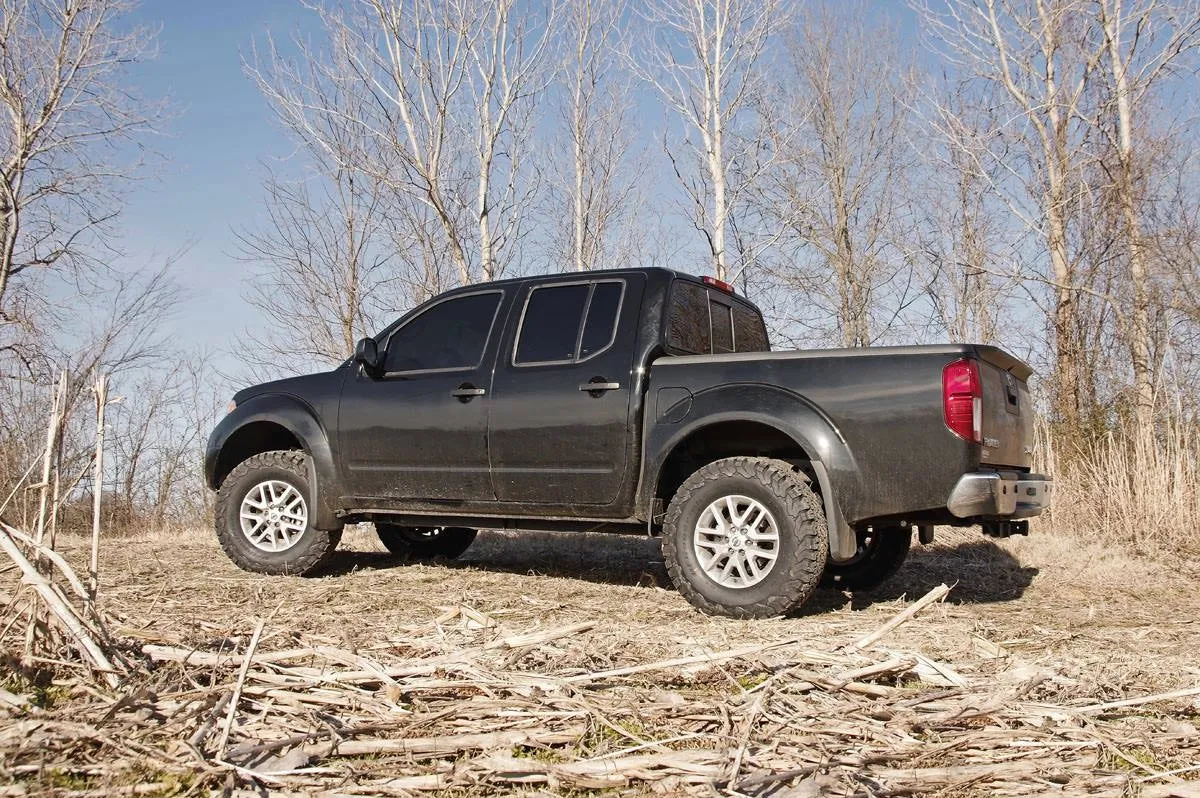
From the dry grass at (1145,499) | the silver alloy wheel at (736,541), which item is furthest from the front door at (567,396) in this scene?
the dry grass at (1145,499)

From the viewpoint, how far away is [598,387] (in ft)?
17.1

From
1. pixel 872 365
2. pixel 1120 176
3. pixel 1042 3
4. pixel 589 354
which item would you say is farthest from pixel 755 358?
pixel 1042 3

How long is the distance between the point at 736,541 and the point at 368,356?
2.81 metres

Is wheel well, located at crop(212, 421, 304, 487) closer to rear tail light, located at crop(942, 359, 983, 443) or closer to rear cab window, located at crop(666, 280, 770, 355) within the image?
rear cab window, located at crop(666, 280, 770, 355)

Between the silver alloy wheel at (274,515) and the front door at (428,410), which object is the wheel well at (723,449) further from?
the silver alloy wheel at (274,515)

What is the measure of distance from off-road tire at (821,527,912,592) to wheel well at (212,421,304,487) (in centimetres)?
387

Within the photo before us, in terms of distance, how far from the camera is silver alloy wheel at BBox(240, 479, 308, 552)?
621 cm

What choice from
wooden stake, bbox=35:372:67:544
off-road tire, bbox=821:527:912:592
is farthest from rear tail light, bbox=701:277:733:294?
wooden stake, bbox=35:372:67:544

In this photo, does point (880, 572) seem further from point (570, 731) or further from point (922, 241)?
point (922, 241)

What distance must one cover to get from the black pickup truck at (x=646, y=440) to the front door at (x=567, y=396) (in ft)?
0.04

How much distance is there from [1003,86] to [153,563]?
14.7m

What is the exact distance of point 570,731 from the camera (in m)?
2.49

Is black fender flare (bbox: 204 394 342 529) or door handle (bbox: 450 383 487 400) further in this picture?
black fender flare (bbox: 204 394 342 529)

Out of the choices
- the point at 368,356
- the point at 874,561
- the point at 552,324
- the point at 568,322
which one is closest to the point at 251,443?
the point at 368,356
